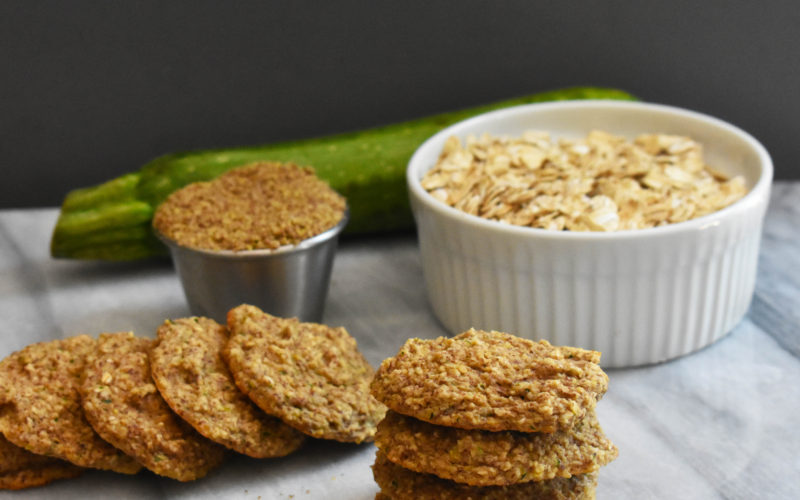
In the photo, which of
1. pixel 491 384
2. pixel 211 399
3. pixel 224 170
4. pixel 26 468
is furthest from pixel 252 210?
pixel 491 384

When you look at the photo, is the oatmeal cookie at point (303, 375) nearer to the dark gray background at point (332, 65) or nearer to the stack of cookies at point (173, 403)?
the stack of cookies at point (173, 403)

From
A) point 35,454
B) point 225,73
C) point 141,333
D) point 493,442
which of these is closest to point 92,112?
point 225,73

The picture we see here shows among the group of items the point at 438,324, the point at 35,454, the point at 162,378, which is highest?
the point at 162,378

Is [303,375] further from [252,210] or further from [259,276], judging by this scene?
[252,210]

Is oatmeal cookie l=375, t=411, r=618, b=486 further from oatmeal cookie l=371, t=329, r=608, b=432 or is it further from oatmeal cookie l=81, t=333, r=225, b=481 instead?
oatmeal cookie l=81, t=333, r=225, b=481

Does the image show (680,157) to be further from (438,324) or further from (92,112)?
(92,112)

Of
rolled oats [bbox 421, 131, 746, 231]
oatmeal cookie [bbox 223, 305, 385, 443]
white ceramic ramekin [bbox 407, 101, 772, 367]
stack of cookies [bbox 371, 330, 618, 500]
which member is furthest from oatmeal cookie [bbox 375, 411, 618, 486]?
rolled oats [bbox 421, 131, 746, 231]
